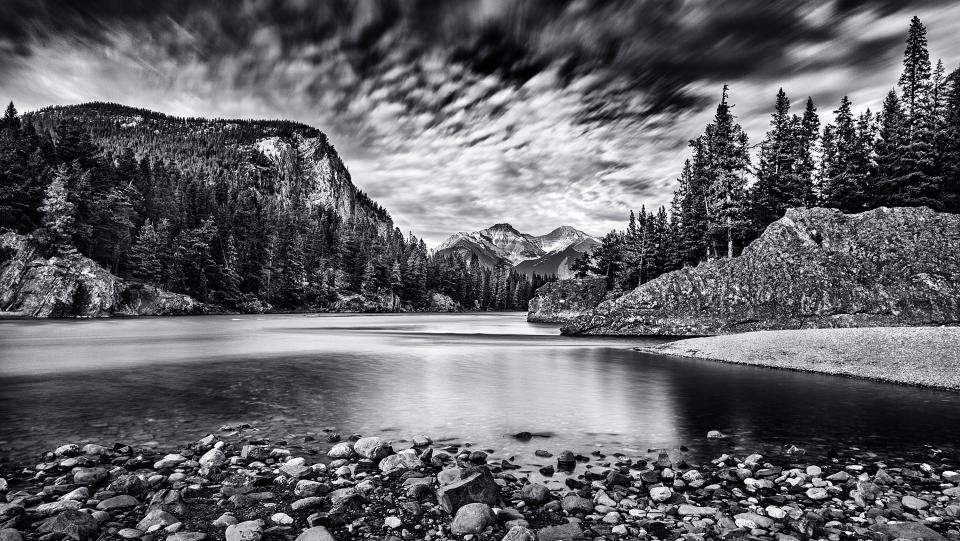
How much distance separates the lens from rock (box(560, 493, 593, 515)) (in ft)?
20.2

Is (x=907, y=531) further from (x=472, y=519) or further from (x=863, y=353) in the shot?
(x=863, y=353)

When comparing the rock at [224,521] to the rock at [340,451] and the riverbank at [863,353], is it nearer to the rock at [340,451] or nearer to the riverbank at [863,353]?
the rock at [340,451]

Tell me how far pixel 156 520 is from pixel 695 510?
279 inches

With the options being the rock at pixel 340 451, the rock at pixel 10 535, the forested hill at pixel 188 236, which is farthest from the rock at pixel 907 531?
the forested hill at pixel 188 236

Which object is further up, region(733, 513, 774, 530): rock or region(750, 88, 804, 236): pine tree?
region(750, 88, 804, 236): pine tree

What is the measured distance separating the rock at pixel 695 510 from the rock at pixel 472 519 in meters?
2.67

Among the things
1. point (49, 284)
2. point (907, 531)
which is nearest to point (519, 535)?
point (907, 531)

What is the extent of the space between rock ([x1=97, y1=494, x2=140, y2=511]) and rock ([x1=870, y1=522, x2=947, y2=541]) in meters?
9.79

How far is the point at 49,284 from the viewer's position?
64688 mm

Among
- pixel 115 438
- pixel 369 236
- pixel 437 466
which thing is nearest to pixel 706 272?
pixel 437 466

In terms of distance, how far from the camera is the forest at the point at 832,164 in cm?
4366

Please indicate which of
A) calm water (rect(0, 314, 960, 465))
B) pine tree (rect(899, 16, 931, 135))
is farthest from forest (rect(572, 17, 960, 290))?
calm water (rect(0, 314, 960, 465))

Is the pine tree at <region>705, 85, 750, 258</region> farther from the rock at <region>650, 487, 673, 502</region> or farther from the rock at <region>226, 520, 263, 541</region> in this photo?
the rock at <region>226, 520, 263, 541</region>

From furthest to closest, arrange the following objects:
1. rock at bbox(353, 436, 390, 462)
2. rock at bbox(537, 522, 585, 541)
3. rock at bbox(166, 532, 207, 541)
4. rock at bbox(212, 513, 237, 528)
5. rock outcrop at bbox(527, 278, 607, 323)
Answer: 1. rock outcrop at bbox(527, 278, 607, 323)
2. rock at bbox(353, 436, 390, 462)
3. rock at bbox(212, 513, 237, 528)
4. rock at bbox(537, 522, 585, 541)
5. rock at bbox(166, 532, 207, 541)
